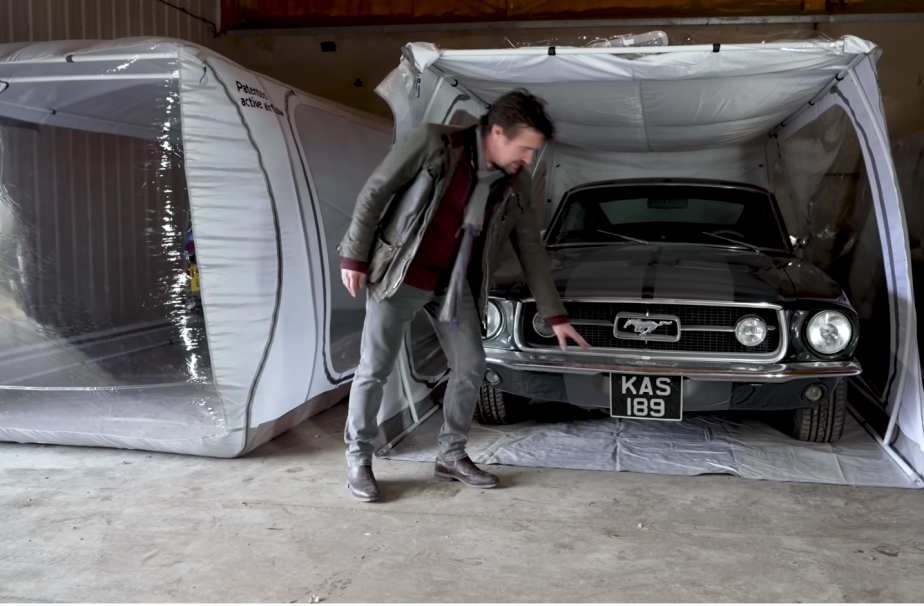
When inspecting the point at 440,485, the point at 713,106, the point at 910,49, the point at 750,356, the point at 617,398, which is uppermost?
the point at 910,49

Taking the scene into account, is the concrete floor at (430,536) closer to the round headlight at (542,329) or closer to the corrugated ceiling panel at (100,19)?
the round headlight at (542,329)

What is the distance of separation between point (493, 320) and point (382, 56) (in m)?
6.26

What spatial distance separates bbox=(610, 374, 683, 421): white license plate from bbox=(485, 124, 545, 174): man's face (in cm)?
120

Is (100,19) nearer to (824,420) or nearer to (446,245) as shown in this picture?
(446,245)

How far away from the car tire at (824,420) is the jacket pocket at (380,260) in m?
2.29

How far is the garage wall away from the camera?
8.34 m

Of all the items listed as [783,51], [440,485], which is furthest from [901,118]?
[440,485]

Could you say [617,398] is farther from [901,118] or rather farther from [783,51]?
[901,118]

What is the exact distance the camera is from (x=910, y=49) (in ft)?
27.2

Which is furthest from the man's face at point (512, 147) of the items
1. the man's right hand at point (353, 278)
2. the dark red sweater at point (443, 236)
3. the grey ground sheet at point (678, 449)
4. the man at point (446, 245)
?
the grey ground sheet at point (678, 449)

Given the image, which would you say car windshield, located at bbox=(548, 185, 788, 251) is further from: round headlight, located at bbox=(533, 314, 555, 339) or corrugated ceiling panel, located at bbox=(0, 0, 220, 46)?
corrugated ceiling panel, located at bbox=(0, 0, 220, 46)

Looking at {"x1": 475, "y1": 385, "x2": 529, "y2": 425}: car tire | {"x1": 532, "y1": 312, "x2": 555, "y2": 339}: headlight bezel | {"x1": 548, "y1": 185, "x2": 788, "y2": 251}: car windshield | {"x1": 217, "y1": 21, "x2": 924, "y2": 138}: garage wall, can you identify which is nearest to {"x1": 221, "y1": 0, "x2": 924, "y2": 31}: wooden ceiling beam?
{"x1": 217, "y1": 21, "x2": 924, "y2": 138}: garage wall

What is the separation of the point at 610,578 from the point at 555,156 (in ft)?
17.5

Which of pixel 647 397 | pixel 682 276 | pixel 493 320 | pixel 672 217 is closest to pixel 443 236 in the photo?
pixel 493 320
